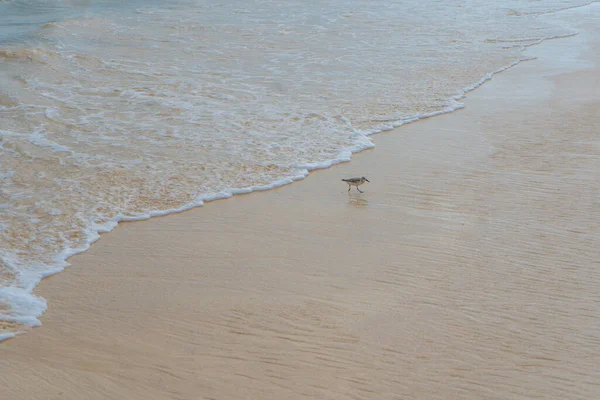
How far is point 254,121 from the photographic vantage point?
10.3 metres

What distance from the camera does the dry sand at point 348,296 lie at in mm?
4316

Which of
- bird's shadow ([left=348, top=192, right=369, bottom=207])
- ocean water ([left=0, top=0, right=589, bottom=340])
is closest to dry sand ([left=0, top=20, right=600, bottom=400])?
bird's shadow ([left=348, top=192, right=369, bottom=207])

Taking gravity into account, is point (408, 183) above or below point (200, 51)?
below

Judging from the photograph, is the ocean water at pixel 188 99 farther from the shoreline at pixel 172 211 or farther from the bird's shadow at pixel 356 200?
the bird's shadow at pixel 356 200

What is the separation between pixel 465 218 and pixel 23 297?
4.08 metres

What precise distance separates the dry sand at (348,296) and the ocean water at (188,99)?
0.54 metres

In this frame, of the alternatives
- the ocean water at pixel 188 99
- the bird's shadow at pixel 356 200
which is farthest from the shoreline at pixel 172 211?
the bird's shadow at pixel 356 200

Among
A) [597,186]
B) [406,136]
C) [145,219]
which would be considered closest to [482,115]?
[406,136]

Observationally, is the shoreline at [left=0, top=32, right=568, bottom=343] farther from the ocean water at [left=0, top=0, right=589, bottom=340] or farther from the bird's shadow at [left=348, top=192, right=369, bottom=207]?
the bird's shadow at [left=348, top=192, right=369, bottom=207]

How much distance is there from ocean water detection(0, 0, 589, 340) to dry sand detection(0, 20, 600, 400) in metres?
0.54

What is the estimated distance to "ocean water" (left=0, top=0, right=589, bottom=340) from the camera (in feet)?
23.6

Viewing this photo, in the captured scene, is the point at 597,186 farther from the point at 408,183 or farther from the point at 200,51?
the point at 200,51

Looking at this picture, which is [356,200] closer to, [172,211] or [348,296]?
[172,211]

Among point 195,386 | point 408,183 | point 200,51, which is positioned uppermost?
point 200,51
